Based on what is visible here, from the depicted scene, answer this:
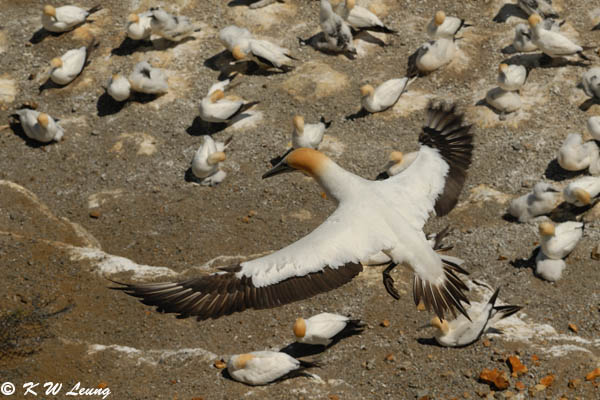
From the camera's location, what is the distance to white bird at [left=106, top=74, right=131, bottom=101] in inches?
465

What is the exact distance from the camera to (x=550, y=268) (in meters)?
8.60

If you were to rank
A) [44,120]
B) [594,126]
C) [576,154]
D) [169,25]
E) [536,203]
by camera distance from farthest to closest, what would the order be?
[169,25] < [44,120] < [594,126] < [576,154] < [536,203]

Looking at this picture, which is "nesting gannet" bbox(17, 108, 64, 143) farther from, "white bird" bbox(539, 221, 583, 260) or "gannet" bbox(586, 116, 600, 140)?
"gannet" bbox(586, 116, 600, 140)

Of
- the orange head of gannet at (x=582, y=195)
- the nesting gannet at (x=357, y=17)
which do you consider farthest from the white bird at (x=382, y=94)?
the orange head of gannet at (x=582, y=195)

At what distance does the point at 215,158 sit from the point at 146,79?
2.20 metres

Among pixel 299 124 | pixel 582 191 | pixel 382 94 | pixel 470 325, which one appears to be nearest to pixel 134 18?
pixel 299 124

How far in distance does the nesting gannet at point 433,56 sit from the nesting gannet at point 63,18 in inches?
210

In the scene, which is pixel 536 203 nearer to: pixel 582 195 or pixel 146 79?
pixel 582 195

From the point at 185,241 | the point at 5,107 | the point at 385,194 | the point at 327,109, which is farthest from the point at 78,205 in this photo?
the point at 385,194

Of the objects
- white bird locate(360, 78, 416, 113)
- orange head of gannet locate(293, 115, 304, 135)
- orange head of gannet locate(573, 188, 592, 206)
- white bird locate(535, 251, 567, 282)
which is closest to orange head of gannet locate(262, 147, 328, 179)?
orange head of gannet locate(293, 115, 304, 135)

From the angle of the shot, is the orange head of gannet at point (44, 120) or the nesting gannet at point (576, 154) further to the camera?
the orange head of gannet at point (44, 120)

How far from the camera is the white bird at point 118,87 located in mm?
11820

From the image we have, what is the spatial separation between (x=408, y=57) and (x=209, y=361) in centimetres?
673

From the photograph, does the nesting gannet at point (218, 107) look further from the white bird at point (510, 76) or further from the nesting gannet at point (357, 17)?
the white bird at point (510, 76)
